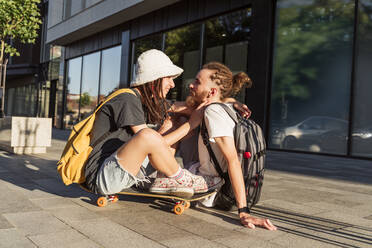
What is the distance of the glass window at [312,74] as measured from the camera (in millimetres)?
9203

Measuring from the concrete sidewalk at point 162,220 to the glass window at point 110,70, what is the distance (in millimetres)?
12874

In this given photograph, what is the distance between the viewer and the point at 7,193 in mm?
3541

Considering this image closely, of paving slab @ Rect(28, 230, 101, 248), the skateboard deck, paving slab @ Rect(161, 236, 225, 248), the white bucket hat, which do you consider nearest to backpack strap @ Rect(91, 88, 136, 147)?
the white bucket hat

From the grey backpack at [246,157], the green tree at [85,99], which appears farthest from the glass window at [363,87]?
the green tree at [85,99]

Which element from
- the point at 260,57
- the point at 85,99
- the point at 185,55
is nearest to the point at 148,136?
the point at 260,57

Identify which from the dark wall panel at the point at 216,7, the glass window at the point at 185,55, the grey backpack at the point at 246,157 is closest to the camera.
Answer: the grey backpack at the point at 246,157

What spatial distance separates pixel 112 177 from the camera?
2744 mm

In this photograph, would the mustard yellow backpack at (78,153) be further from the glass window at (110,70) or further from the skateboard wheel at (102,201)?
the glass window at (110,70)

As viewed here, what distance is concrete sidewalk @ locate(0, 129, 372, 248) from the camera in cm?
228

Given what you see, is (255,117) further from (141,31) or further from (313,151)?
(141,31)

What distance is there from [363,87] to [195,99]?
731 centimetres

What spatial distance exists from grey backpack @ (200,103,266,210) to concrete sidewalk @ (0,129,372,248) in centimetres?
20

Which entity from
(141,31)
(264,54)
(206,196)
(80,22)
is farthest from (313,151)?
(80,22)

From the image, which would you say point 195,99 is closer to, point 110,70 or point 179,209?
point 179,209
